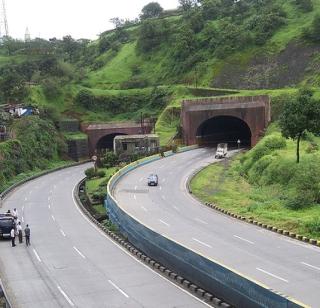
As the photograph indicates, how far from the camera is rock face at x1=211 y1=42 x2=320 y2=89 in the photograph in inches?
3935

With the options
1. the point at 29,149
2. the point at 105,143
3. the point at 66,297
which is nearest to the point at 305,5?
the point at 105,143

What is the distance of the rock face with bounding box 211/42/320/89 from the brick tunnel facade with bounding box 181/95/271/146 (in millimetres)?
12545

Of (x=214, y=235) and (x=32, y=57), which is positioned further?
(x=32, y=57)

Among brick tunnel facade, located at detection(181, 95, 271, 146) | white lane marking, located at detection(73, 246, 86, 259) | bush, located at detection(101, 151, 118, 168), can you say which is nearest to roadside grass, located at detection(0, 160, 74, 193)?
bush, located at detection(101, 151, 118, 168)

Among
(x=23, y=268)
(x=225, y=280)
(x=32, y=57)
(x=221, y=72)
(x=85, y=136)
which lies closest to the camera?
(x=225, y=280)

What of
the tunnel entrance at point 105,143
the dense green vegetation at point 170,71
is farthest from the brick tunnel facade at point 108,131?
the dense green vegetation at point 170,71

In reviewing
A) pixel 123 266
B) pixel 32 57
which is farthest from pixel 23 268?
pixel 32 57

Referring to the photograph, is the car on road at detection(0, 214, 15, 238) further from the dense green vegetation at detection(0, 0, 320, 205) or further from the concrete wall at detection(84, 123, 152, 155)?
the concrete wall at detection(84, 123, 152, 155)

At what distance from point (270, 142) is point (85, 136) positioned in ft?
141

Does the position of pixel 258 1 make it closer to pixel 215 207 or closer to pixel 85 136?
pixel 85 136

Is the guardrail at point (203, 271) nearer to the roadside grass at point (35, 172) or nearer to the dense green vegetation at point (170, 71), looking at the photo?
the roadside grass at point (35, 172)

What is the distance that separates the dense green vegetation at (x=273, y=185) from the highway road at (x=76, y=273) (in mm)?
10479

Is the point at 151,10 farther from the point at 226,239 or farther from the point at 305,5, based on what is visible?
the point at 226,239

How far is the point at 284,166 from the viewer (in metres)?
49.5
